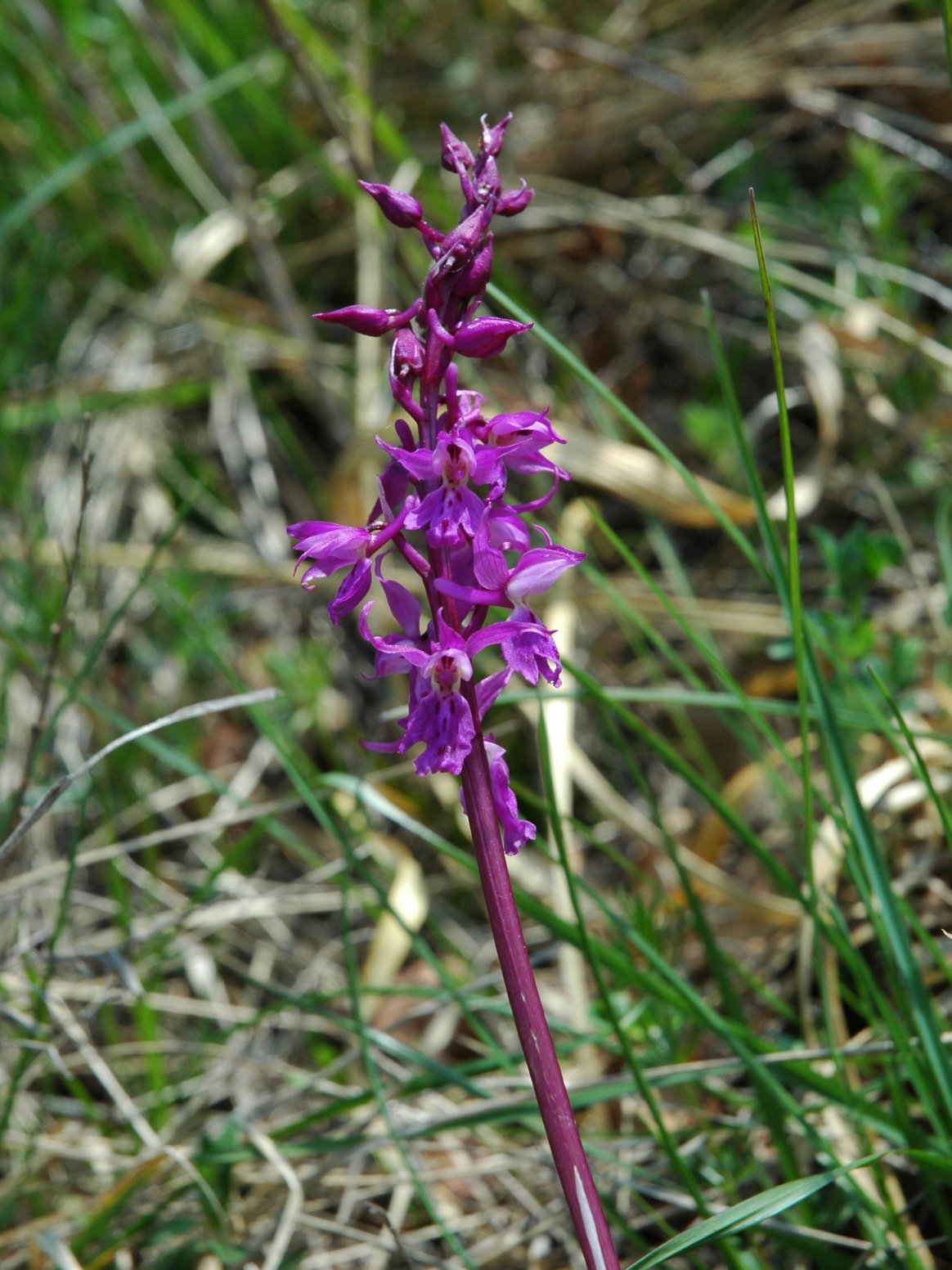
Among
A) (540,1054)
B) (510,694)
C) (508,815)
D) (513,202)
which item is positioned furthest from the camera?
(510,694)

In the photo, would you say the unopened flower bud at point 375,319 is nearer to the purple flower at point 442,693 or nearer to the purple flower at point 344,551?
the purple flower at point 344,551

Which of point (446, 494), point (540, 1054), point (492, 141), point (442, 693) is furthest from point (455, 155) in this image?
point (540, 1054)

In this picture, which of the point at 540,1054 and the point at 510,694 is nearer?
the point at 540,1054

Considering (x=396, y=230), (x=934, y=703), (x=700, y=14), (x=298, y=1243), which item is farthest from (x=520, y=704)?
(x=700, y=14)

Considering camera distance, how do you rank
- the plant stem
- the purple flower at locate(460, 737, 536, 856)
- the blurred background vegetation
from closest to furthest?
the plant stem, the purple flower at locate(460, 737, 536, 856), the blurred background vegetation

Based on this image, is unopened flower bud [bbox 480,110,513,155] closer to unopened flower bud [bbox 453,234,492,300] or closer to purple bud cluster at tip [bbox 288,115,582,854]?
purple bud cluster at tip [bbox 288,115,582,854]

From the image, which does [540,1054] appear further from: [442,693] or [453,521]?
[453,521]

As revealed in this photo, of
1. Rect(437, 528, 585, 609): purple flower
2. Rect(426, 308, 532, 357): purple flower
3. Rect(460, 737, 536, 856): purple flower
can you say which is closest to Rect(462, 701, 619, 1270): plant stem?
Rect(460, 737, 536, 856): purple flower
